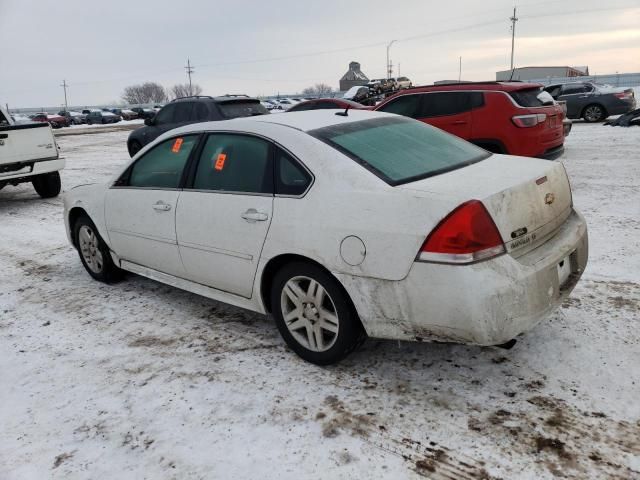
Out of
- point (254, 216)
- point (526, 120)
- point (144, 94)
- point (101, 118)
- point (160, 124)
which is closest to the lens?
point (254, 216)

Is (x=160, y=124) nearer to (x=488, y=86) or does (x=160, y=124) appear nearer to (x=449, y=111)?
(x=449, y=111)

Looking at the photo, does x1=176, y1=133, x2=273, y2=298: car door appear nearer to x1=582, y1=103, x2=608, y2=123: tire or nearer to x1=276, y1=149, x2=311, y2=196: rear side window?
x1=276, y1=149, x2=311, y2=196: rear side window

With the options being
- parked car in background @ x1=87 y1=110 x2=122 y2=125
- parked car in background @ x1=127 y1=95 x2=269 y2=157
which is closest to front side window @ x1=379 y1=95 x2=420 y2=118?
parked car in background @ x1=127 y1=95 x2=269 y2=157

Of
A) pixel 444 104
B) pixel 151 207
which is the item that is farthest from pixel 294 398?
pixel 444 104

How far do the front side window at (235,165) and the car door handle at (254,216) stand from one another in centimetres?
14

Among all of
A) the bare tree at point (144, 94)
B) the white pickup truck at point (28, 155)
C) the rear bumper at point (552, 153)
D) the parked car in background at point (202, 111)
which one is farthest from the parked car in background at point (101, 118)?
the bare tree at point (144, 94)

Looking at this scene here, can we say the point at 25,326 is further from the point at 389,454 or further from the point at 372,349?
the point at 389,454

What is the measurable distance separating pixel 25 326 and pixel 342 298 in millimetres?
2668

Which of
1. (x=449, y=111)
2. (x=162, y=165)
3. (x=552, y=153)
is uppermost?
(x=449, y=111)

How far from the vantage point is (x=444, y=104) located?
828cm

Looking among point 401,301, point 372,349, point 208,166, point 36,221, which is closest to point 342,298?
point 401,301

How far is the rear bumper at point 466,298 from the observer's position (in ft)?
8.05

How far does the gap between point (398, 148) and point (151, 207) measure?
1.95m

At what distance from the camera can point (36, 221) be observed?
7613 mm
